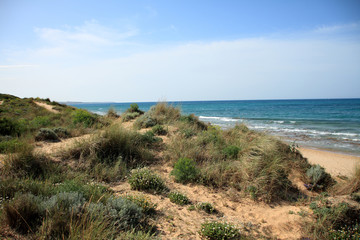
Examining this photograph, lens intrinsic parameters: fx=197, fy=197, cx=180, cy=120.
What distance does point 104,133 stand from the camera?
21.5 feet

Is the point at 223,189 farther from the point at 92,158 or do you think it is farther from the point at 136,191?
the point at 92,158

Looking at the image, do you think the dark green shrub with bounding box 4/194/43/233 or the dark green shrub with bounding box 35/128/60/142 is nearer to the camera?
the dark green shrub with bounding box 4/194/43/233

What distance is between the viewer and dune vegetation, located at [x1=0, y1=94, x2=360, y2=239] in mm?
2963

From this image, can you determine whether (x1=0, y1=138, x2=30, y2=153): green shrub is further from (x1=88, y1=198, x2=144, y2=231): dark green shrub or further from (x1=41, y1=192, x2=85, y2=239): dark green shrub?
(x1=88, y1=198, x2=144, y2=231): dark green shrub

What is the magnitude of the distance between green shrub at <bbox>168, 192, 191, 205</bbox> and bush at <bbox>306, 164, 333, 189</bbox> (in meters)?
4.20

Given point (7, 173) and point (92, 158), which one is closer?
point (7, 173)

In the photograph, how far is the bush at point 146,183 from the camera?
4961 mm

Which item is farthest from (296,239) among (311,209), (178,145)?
(178,145)

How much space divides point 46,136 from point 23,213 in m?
5.62

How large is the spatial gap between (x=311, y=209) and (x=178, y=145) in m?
4.31

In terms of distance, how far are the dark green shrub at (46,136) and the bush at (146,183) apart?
4.55 meters

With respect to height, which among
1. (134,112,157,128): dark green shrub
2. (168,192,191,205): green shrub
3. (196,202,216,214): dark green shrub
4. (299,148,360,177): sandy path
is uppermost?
(134,112,157,128): dark green shrub

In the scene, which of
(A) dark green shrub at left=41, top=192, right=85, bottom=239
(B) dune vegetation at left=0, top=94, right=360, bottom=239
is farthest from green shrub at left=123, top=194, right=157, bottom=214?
(A) dark green shrub at left=41, top=192, right=85, bottom=239

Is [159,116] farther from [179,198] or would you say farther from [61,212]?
[61,212]
